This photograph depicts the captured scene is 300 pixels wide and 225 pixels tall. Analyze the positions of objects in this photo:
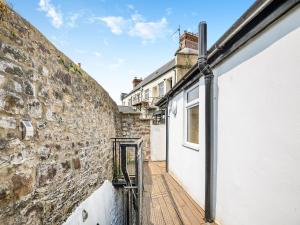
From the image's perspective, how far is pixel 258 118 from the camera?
7.41 feet

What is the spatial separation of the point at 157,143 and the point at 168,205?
17.6 ft

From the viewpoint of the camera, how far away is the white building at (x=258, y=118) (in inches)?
70.4

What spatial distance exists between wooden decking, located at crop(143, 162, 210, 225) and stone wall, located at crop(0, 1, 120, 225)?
1436mm

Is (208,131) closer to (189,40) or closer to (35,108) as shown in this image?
(35,108)

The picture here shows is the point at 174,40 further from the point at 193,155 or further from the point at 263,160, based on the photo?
the point at 263,160

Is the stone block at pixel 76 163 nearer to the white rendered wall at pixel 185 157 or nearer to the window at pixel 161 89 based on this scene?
the white rendered wall at pixel 185 157

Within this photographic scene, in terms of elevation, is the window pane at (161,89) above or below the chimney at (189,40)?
below

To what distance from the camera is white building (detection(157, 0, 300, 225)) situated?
70.4 inches

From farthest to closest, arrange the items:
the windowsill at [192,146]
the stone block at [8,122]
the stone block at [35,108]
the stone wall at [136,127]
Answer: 1. the stone wall at [136,127]
2. the windowsill at [192,146]
3. the stone block at [35,108]
4. the stone block at [8,122]

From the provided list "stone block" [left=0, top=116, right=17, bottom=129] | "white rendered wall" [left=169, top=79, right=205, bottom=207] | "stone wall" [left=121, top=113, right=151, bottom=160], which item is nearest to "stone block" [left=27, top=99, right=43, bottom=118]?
"stone block" [left=0, top=116, right=17, bottom=129]

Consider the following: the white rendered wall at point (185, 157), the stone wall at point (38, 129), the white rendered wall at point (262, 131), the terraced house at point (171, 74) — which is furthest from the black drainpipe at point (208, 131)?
the terraced house at point (171, 74)

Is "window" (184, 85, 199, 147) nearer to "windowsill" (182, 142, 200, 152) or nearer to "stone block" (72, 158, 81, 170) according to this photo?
"windowsill" (182, 142, 200, 152)

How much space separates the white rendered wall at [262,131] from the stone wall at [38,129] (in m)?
2.39

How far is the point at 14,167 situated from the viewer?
162 cm
